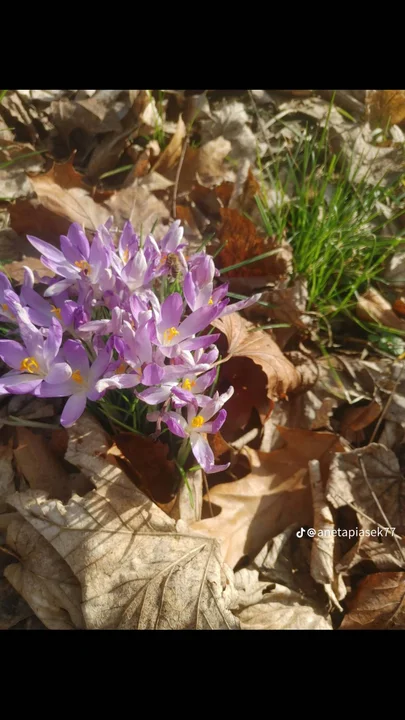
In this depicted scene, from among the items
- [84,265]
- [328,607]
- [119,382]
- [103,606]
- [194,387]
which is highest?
[84,265]

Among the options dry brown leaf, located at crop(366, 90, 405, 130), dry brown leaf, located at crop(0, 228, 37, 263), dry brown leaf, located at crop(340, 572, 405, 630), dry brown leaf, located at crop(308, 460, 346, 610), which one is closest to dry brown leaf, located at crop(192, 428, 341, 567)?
dry brown leaf, located at crop(308, 460, 346, 610)

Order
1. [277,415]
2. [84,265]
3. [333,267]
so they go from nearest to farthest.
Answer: [84,265] → [277,415] → [333,267]

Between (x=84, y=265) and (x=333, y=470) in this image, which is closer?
(x=84, y=265)

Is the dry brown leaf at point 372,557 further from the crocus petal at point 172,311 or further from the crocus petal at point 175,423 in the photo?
the crocus petal at point 172,311

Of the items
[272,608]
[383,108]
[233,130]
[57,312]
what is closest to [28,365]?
[57,312]

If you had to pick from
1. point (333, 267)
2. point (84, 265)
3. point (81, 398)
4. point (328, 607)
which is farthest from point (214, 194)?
point (328, 607)

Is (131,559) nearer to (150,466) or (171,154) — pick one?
(150,466)

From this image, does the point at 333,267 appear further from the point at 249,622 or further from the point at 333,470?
the point at 249,622

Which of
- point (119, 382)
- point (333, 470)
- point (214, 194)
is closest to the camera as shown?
point (119, 382)
